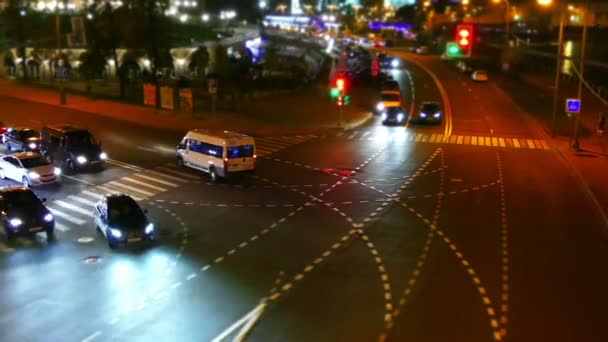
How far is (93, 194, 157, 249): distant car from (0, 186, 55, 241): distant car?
1658 millimetres

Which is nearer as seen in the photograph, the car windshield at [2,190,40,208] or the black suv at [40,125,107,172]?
the car windshield at [2,190,40,208]

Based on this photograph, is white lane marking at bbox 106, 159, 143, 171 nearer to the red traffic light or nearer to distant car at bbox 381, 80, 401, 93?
the red traffic light

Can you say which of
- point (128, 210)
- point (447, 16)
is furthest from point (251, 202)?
point (447, 16)

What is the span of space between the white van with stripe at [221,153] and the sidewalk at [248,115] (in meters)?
13.5

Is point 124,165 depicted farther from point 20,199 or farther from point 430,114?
point 430,114

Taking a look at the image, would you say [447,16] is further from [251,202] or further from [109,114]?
[251,202]

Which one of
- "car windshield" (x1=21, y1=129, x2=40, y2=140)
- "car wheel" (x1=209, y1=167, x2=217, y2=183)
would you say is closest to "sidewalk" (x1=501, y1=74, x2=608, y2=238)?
"car wheel" (x1=209, y1=167, x2=217, y2=183)

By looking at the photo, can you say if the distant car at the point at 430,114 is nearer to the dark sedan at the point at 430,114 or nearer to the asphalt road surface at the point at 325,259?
the dark sedan at the point at 430,114

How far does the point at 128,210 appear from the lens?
72.1 feet

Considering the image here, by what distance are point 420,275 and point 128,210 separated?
980cm

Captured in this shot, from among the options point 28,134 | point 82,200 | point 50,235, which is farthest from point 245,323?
point 28,134

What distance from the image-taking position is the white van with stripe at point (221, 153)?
30.1 meters

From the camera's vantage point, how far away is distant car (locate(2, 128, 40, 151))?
35812 mm

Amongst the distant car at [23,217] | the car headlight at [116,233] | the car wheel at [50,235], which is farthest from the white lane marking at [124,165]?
the car headlight at [116,233]
